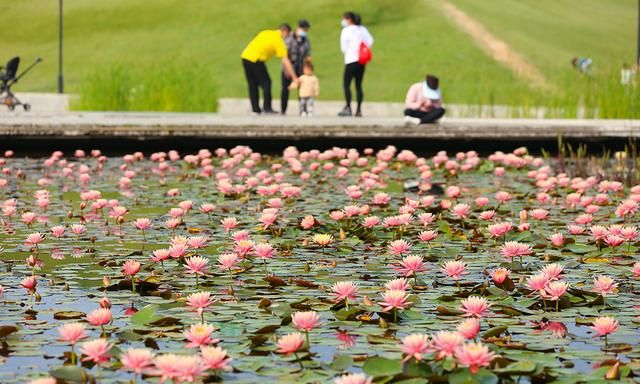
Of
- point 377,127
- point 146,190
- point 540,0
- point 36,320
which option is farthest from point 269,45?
point 540,0

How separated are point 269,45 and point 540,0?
5170 cm

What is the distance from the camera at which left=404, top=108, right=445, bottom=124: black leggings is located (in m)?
18.3

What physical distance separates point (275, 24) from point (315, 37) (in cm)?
180

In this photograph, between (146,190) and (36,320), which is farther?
(146,190)

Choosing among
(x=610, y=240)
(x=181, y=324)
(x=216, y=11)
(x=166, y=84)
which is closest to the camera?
(x=181, y=324)

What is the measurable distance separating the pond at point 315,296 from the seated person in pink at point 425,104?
7.79 meters

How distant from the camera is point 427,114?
1842cm

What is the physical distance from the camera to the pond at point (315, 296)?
4.62m

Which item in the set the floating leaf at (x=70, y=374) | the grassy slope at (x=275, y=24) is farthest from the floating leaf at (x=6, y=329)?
the grassy slope at (x=275, y=24)

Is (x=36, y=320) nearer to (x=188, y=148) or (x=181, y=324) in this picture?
(x=181, y=324)

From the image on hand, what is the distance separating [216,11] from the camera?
60469mm

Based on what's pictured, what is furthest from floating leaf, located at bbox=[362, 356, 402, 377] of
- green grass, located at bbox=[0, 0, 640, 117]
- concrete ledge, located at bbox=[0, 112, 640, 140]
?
green grass, located at bbox=[0, 0, 640, 117]

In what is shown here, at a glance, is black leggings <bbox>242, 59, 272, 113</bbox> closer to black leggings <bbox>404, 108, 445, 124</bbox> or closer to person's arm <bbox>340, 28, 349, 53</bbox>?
person's arm <bbox>340, 28, 349, 53</bbox>

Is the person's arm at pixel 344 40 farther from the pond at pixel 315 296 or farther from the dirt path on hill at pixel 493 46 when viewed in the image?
the dirt path on hill at pixel 493 46
